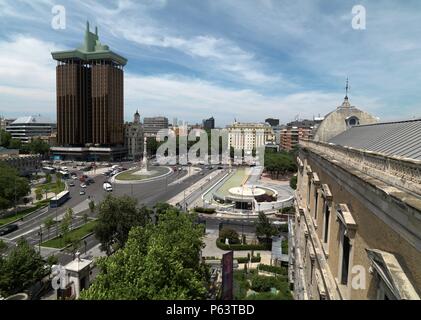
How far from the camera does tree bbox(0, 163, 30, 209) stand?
40.8 metres

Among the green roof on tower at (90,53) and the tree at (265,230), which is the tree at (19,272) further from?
the green roof on tower at (90,53)

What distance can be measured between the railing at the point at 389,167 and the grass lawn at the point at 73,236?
31647 millimetres

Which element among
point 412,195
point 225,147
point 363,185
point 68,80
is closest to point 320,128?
point 363,185

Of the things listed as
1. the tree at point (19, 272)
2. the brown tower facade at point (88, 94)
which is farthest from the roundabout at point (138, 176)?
the tree at point (19, 272)

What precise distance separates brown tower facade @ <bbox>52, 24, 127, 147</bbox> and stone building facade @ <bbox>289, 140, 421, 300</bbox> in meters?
99.0

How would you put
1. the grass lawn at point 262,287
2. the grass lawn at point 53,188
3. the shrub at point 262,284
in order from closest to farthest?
the grass lawn at point 262,287, the shrub at point 262,284, the grass lawn at point 53,188

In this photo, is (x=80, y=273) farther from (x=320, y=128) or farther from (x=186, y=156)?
(x=186, y=156)

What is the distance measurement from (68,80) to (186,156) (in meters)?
49.0

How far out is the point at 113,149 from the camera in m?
103

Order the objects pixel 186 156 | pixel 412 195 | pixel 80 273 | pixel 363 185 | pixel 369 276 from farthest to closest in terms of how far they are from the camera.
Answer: pixel 186 156
pixel 80 273
pixel 363 185
pixel 369 276
pixel 412 195

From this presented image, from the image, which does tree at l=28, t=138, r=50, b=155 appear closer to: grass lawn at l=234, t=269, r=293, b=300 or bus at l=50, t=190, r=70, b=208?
bus at l=50, t=190, r=70, b=208

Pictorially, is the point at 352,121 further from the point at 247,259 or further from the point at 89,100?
the point at 89,100

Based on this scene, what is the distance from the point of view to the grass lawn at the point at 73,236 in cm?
3225

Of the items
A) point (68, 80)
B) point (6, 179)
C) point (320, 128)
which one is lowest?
point (6, 179)
